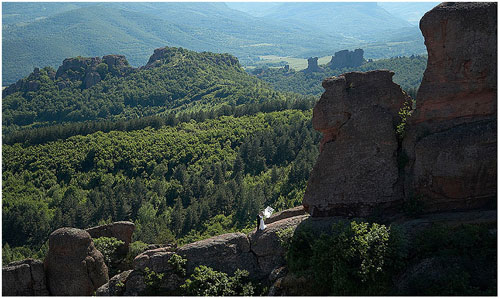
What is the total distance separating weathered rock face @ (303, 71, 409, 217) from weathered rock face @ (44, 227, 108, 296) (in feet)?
41.4

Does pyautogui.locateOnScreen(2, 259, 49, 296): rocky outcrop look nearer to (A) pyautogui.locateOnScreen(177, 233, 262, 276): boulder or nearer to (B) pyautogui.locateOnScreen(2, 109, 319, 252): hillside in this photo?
(A) pyautogui.locateOnScreen(177, 233, 262, 276): boulder

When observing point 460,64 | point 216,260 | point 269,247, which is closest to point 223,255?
point 216,260

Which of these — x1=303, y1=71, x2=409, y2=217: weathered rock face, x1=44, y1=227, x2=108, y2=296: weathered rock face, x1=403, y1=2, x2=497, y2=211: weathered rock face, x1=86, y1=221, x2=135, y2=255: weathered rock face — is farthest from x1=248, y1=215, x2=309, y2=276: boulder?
x1=44, y1=227, x2=108, y2=296: weathered rock face

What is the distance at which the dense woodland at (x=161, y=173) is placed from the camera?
7156 cm

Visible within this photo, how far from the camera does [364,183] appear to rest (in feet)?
84.4

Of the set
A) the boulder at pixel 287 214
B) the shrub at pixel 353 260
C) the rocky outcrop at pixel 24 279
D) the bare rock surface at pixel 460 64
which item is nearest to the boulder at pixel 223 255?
the shrub at pixel 353 260

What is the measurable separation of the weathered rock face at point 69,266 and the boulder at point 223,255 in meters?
5.52

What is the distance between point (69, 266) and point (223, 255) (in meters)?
8.64

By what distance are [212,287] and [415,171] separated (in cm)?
1173

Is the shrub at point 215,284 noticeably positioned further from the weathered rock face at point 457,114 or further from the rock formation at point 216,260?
the weathered rock face at point 457,114

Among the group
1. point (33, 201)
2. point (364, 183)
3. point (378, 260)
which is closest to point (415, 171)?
point (364, 183)

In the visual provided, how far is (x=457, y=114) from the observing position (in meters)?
24.9

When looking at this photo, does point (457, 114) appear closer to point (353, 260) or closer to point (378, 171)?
point (378, 171)

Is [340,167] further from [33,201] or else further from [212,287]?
[33,201]
